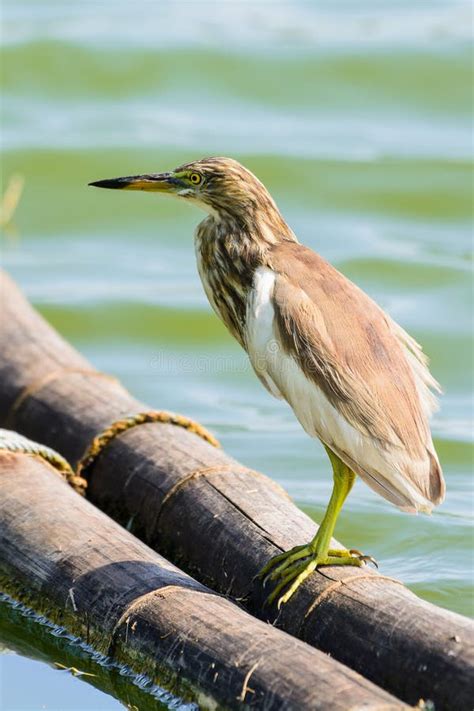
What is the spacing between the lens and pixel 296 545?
3379mm

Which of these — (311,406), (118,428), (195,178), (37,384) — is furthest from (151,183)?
(37,384)

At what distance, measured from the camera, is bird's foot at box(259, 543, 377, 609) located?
10.6 ft

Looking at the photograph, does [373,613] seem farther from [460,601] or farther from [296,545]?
[460,601]

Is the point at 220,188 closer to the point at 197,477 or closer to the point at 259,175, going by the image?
the point at 197,477

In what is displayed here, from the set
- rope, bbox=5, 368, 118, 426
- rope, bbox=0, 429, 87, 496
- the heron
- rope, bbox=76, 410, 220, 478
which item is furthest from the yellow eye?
rope, bbox=5, 368, 118, 426

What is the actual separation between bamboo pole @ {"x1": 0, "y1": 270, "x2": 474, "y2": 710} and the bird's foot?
0.03m

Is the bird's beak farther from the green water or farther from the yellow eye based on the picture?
the green water

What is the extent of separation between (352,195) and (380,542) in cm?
403

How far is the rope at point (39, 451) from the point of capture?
3.82 metres

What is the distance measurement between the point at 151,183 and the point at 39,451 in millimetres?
846

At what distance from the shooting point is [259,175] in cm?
867

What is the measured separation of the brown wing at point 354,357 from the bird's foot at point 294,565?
10.0 inches

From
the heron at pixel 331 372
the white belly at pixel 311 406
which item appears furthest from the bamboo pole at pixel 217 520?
the white belly at pixel 311 406

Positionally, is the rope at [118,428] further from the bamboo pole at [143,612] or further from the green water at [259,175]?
the green water at [259,175]
